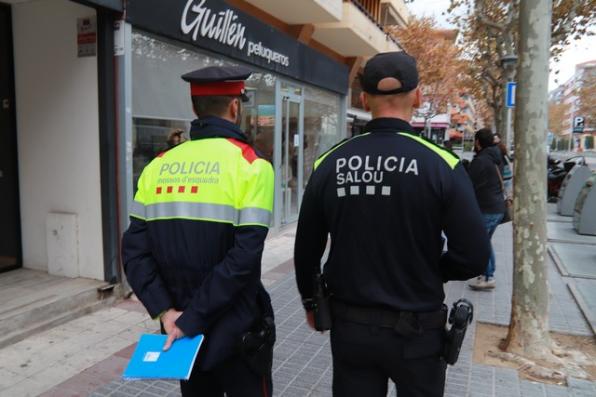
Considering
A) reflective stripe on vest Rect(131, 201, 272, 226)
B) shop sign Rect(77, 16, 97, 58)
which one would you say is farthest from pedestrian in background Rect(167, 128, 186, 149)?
reflective stripe on vest Rect(131, 201, 272, 226)

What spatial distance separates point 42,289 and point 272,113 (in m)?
5.14

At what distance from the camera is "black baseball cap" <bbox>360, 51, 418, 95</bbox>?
6.41ft

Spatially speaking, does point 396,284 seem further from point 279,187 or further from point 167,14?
point 279,187

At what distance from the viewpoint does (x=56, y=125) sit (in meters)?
5.33

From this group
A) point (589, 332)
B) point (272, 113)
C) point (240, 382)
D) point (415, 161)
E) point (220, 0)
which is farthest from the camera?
point (272, 113)

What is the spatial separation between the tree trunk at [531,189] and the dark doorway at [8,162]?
511 centimetres

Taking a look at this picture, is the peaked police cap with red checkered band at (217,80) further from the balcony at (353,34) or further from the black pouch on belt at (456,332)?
the balcony at (353,34)

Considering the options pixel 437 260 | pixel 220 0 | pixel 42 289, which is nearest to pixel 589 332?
pixel 437 260

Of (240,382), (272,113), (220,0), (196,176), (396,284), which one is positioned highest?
(220,0)

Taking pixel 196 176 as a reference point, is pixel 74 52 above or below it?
above

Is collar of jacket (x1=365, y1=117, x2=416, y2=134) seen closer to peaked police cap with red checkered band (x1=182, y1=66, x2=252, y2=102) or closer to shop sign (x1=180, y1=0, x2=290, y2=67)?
peaked police cap with red checkered band (x1=182, y1=66, x2=252, y2=102)

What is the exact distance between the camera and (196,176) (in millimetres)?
1964

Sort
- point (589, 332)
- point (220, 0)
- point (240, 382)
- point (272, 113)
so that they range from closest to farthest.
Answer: point (240, 382) < point (589, 332) < point (220, 0) < point (272, 113)

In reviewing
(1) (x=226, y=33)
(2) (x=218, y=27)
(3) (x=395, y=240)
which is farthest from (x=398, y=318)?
(1) (x=226, y=33)
